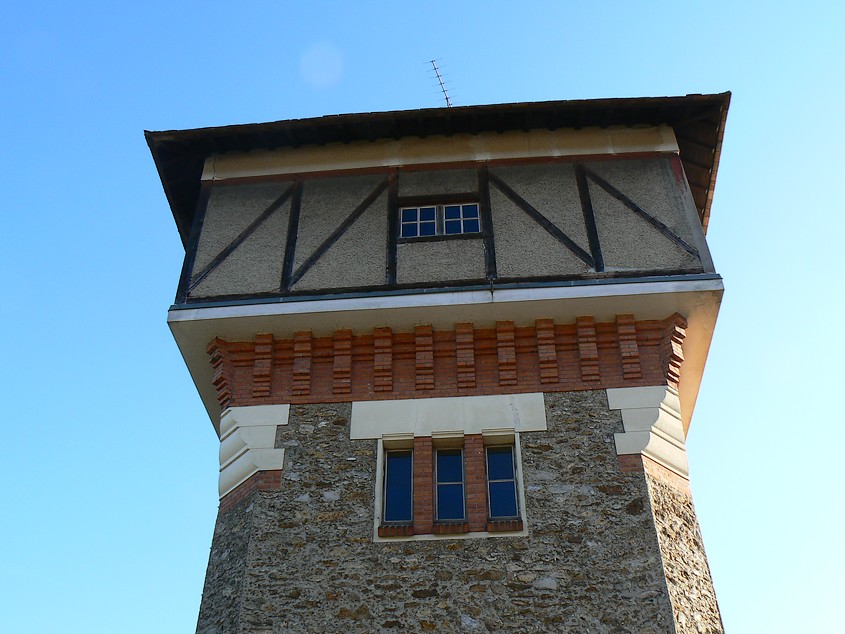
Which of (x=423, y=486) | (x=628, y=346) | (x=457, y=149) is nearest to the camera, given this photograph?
(x=423, y=486)

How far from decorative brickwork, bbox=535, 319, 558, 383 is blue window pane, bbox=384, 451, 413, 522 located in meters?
1.56

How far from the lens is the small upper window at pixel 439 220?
11180 mm

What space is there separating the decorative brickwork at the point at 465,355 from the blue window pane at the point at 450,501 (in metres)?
1.08

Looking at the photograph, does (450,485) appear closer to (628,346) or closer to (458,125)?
(628,346)

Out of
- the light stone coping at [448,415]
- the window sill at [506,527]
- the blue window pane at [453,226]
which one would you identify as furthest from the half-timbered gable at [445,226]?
the window sill at [506,527]

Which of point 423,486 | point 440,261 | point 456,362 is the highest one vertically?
point 440,261

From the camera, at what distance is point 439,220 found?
11.3 m

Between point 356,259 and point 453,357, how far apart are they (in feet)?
4.93

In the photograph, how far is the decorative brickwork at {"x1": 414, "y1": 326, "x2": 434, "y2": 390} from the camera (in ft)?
33.5

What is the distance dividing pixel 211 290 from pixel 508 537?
4088mm

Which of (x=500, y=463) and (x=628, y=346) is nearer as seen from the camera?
(x=500, y=463)

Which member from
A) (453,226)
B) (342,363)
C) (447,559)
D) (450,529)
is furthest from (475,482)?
(453,226)

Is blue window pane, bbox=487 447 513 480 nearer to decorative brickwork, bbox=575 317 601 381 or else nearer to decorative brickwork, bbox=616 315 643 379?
decorative brickwork, bbox=575 317 601 381

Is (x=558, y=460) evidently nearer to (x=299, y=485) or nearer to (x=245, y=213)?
(x=299, y=485)
